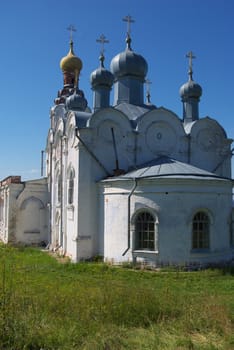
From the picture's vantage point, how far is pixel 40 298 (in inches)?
269

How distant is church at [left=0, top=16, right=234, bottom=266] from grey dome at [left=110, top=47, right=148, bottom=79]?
0.05 m

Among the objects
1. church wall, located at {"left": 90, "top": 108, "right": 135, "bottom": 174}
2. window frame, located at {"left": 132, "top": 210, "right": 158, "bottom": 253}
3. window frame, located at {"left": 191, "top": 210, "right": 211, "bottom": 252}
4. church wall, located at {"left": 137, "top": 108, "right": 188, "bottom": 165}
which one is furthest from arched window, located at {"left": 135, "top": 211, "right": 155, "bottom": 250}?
church wall, located at {"left": 137, "top": 108, "right": 188, "bottom": 165}

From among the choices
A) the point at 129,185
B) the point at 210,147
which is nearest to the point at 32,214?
the point at 129,185

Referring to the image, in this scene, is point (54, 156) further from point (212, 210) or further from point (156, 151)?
point (212, 210)

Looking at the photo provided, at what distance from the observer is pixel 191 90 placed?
62.7 ft

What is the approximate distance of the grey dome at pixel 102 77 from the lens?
17297 mm

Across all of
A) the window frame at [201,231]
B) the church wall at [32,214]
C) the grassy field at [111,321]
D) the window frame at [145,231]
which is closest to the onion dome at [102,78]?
the church wall at [32,214]

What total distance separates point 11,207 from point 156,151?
888cm

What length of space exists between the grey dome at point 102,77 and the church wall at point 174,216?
19.5ft

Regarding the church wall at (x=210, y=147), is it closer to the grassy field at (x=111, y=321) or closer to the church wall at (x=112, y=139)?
the church wall at (x=112, y=139)

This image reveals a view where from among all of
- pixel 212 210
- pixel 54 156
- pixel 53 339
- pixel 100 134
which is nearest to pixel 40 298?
pixel 53 339

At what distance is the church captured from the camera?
12.6m

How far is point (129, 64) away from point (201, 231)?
9.13 metres

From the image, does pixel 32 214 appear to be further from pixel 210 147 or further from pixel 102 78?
pixel 210 147
